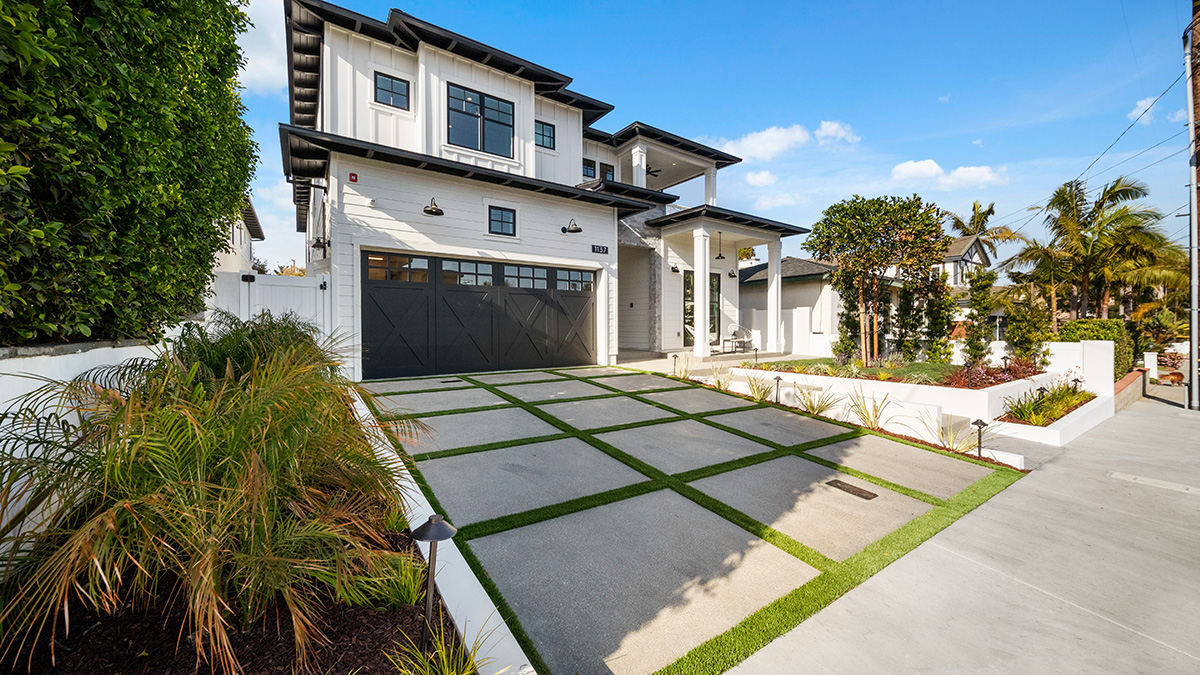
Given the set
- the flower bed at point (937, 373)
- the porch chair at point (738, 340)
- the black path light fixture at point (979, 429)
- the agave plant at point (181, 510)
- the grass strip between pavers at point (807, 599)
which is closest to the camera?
the agave plant at point (181, 510)

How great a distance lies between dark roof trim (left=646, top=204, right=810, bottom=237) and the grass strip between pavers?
999cm

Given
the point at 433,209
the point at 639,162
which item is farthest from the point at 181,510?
the point at 639,162

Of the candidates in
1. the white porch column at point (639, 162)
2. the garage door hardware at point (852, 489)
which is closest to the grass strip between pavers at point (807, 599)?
the garage door hardware at point (852, 489)

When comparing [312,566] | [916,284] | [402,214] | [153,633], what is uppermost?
[402,214]

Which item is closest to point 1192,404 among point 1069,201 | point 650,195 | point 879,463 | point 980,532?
point 1069,201

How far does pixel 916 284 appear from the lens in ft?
33.2

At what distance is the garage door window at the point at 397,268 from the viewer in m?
8.62

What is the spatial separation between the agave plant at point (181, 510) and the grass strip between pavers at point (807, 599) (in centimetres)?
142

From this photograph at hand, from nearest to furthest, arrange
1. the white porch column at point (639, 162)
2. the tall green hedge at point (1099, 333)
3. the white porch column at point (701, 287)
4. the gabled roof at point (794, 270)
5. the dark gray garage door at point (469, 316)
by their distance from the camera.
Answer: the dark gray garage door at point (469, 316) < the tall green hedge at point (1099, 333) < the white porch column at point (701, 287) < the white porch column at point (639, 162) < the gabled roof at point (794, 270)

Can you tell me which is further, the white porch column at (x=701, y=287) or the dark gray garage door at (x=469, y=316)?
the white porch column at (x=701, y=287)

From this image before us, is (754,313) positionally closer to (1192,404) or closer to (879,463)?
(1192,404)

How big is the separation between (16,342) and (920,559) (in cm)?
508

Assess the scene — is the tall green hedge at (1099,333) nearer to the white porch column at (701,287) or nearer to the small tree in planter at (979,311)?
the small tree in planter at (979,311)

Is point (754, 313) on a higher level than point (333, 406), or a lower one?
higher
